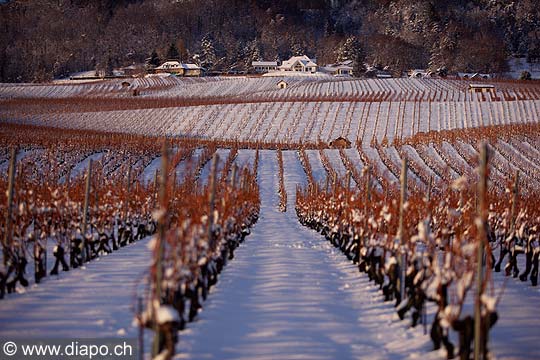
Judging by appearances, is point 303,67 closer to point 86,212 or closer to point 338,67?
point 338,67

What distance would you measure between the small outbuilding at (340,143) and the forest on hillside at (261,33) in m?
41.6

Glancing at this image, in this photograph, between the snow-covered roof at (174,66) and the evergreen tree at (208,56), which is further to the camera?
the evergreen tree at (208,56)

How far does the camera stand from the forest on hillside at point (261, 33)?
81812mm

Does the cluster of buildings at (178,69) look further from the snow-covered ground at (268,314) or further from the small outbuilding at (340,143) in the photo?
the snow-covered ground at (268,314)

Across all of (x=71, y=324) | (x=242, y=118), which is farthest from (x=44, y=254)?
(x=242, y=118)

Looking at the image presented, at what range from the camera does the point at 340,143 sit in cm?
3166

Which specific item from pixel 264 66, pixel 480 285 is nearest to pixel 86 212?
pixel 480 285

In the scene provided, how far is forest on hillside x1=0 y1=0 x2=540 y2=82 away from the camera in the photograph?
8181cm

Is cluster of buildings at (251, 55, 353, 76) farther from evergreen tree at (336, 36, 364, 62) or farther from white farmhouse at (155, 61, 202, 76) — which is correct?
white farmhouse at (155, 61, 202, 76)

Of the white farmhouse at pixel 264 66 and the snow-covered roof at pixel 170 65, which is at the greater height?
the white farmhouse at pixel 264 66

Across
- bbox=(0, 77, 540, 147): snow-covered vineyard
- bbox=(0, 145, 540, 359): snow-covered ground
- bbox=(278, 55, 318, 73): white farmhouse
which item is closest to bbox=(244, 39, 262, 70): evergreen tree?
bbox=(278, 55, 318, 73): white farmhouse

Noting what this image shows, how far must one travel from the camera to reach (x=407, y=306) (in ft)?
19.2

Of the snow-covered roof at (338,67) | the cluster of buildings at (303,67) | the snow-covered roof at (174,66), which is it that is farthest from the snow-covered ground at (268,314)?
the snow-covered roof at (174,66)

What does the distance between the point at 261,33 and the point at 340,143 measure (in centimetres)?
9010
